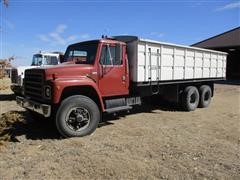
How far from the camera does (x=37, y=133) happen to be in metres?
7.19

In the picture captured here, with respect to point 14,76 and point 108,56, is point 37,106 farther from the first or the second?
point 14,76

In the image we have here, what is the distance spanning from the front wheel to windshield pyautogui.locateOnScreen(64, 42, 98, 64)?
120cm

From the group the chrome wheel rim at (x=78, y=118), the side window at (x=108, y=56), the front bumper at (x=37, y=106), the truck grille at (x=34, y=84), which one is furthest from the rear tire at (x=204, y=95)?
the front bumper at (x=37, y=106)

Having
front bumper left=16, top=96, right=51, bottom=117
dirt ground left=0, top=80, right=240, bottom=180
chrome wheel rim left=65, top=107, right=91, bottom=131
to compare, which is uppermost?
front bumper left=16, top=96, right=51, bottom=117

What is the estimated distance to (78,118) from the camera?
6730 mm

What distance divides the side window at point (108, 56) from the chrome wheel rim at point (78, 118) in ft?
4.79

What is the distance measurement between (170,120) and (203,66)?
3679mm

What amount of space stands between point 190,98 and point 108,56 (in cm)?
459

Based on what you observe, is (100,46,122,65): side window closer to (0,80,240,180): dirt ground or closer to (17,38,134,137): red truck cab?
(17,38,134,137): red truck cab

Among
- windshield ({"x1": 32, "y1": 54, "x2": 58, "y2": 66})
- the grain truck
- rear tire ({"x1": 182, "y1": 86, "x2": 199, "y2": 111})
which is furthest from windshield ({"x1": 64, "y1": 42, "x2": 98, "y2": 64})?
windshield ({"x1": 32, "y1": 54, "x2": 58, "y2": 66})

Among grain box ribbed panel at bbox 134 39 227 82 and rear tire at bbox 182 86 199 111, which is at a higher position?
grain box ribbed panel at bbox 134 39 227 82

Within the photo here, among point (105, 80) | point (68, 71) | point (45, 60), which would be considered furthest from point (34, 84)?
point (45, 60)

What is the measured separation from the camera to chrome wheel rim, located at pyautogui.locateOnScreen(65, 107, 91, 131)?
6.69 metres

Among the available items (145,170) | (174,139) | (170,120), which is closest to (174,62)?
(170,120)
